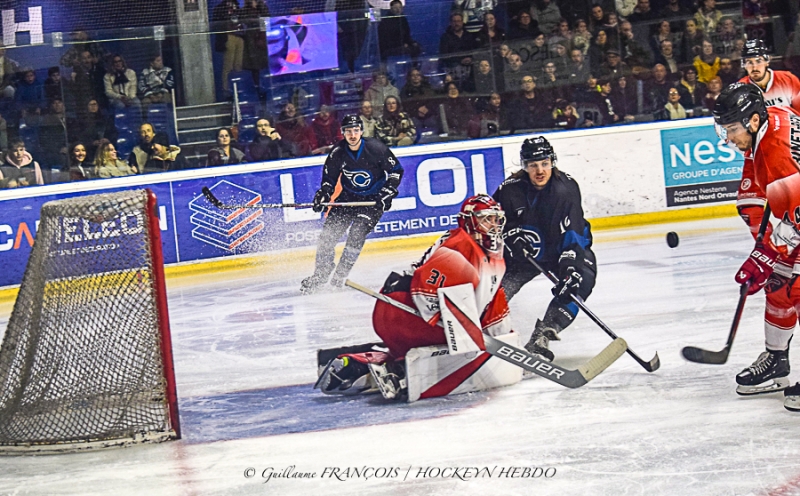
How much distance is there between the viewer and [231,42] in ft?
29.1

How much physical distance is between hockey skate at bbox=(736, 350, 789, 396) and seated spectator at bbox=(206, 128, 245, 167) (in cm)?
563

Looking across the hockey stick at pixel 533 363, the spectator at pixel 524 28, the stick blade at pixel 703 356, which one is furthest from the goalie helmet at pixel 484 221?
the spectator at pixel 524 28

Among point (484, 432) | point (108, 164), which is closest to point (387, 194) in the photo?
point (108, 164)

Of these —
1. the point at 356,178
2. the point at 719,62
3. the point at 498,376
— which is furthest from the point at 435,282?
the point at 719,62

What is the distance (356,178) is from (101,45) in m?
2.71

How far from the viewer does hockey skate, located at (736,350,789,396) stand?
387 centimetres

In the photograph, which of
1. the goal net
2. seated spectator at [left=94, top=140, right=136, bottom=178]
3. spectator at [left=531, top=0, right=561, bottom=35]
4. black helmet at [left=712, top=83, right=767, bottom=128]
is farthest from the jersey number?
spectator at [left=531, top=0, right=561, bottom=35]

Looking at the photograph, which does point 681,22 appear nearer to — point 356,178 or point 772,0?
point 772,0

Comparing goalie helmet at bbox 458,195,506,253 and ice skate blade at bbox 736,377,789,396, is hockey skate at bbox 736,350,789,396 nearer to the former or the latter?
ice skate blade at bbox 736,377,789,396

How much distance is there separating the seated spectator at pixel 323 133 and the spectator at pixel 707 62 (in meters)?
3.44

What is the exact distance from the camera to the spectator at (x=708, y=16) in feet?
31.1

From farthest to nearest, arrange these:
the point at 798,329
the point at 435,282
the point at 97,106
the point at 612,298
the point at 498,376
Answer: the point at 97,106
the point at 612,298
the point at 798,329
the point at 498,376
the point at 435,282

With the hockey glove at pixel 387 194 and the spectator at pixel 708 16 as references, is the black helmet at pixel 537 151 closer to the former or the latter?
the hockey glove at pixel 387 194

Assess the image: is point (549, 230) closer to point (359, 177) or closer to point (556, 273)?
point (556, 273)
